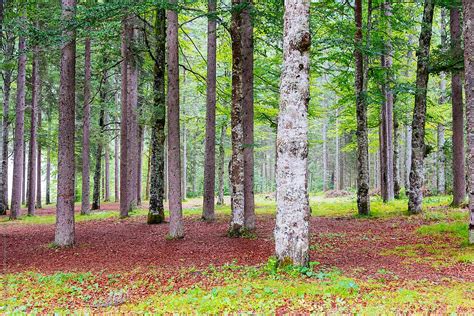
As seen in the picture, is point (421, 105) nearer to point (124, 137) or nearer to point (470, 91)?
point (470, 91)

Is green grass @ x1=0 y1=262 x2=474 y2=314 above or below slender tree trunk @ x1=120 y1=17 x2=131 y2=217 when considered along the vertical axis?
below

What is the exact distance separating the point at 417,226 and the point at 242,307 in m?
8.73

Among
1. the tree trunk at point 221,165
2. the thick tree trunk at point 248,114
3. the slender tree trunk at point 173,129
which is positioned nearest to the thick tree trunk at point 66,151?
the slender tree trunk at point 173,129

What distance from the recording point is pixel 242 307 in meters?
4.62

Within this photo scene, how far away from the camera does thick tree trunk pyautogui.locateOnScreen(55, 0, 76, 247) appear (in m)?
10.3

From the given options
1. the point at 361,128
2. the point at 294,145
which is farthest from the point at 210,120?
the point at 294,145

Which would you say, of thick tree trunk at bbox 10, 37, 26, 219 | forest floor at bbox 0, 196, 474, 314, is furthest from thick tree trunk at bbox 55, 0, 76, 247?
thick tree trunk at bbox 10, 37, 26, 219

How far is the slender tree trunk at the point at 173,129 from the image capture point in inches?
417

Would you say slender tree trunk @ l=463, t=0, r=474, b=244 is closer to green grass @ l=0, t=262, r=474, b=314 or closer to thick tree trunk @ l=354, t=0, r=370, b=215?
green grass @ l=0, t=262, r=474, b=314

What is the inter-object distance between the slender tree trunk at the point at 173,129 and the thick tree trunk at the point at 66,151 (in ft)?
8.86

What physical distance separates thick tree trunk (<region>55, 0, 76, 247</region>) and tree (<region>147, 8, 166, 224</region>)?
12.1 ft

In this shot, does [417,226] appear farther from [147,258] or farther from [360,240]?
[147,258]

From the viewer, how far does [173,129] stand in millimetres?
10641

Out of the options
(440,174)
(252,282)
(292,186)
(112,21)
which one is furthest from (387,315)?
(440,174)
